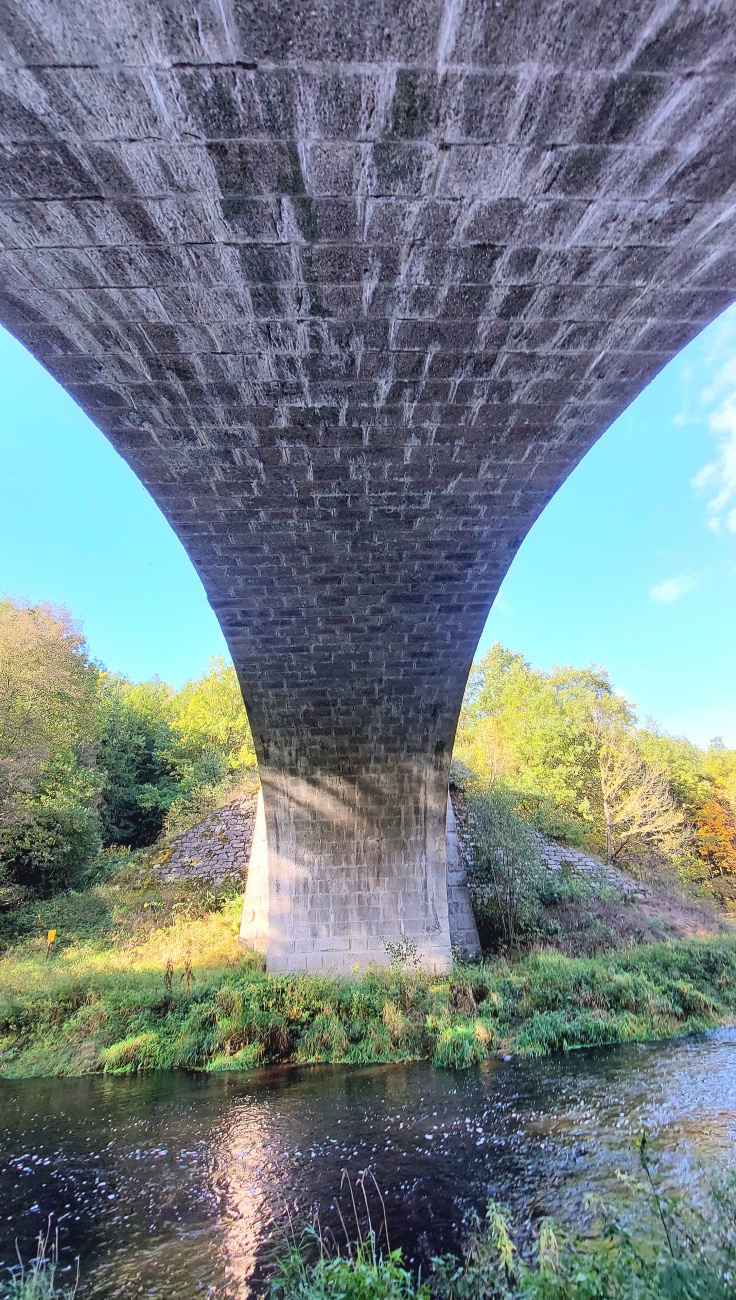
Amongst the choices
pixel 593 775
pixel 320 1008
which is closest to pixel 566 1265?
pixel 320 1008

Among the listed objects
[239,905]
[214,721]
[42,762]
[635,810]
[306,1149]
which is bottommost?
[306,1149]

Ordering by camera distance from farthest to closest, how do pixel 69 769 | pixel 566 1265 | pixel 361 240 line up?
pixel 69 769, pixel 566 1265, pixel 361 240

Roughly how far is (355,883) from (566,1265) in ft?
19.6

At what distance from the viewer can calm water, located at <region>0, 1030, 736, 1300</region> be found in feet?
13.1

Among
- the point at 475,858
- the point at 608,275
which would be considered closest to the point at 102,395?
the point at 608,275

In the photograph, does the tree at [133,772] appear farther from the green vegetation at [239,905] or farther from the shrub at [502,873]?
the shrub at [502,873]

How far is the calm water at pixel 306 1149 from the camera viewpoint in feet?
13.1

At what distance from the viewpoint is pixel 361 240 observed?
199cm

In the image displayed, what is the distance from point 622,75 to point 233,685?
77.2ft

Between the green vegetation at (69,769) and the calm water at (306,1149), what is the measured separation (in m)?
6.67

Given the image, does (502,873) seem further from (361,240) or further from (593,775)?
(361,240)

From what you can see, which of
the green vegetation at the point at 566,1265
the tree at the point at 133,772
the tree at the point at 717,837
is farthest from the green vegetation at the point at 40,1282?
the tree at the point at 717,837

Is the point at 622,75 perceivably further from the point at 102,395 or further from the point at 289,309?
the point at 102,395

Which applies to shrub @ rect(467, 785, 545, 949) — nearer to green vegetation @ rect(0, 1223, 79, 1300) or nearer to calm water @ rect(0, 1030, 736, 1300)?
calm water @ rect(0, 1030, 736, 1300)
